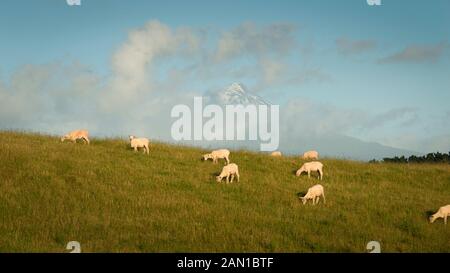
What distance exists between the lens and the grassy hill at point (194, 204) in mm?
22969

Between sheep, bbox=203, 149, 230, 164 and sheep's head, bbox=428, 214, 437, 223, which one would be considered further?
sheep, bbox=203, 149, 230, 164

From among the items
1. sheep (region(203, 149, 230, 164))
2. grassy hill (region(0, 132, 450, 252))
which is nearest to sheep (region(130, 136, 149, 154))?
grassy hill (region(0, 132, 450, 252))

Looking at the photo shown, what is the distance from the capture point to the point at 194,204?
1089 inches

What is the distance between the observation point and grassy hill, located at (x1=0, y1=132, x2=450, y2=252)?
2297cm

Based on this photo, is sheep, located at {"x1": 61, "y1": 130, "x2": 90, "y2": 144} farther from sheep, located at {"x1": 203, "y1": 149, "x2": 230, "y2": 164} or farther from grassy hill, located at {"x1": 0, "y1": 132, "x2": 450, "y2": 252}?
sheep, located at {"x1": 203, "y1": 149, "x2": 230, "y2": 164}

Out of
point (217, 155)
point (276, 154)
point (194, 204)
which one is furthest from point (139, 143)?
point (194, 204)

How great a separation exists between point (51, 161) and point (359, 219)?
18019mm

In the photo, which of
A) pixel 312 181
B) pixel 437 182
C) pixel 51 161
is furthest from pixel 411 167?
pixel 51 161
